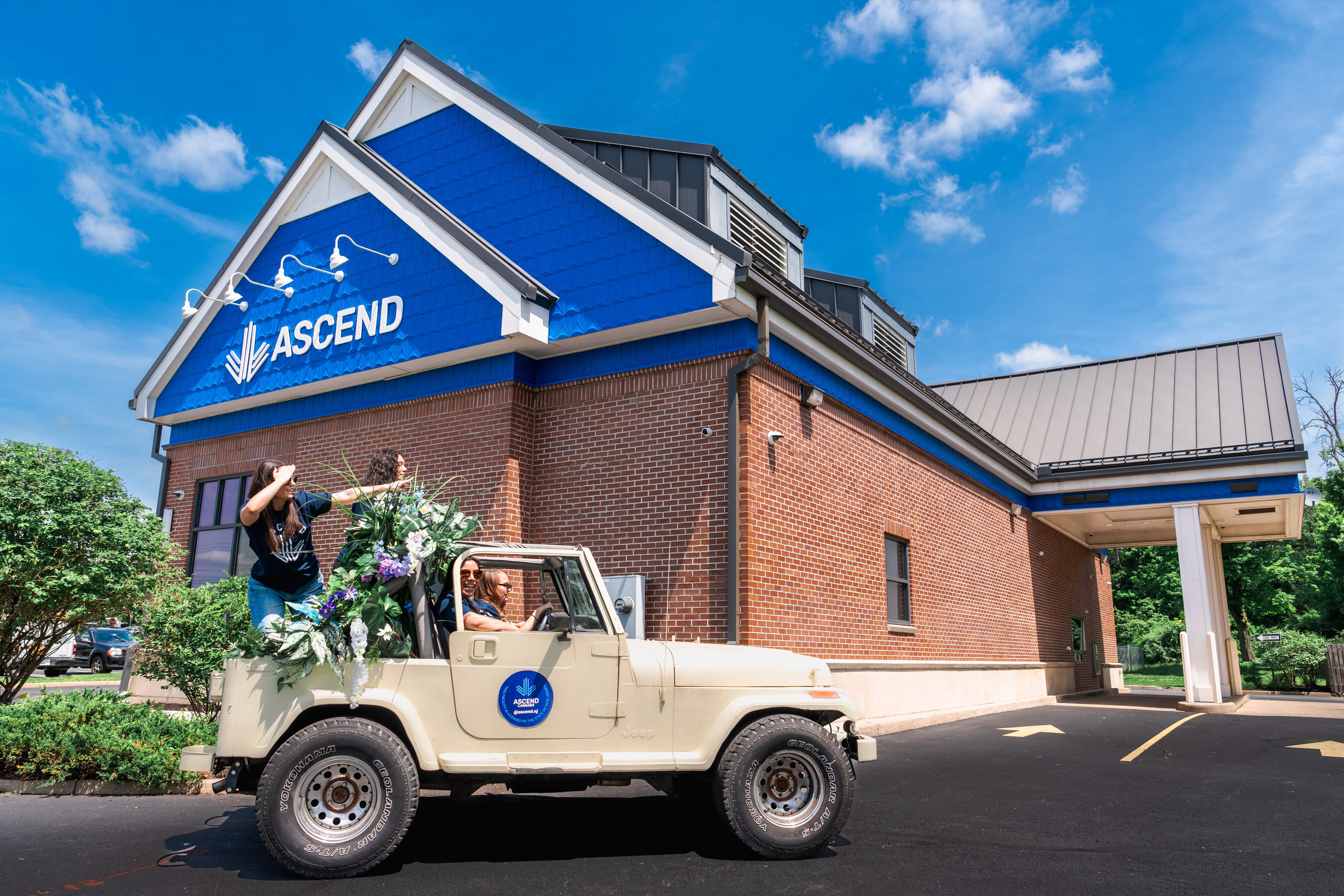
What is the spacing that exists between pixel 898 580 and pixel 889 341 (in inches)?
225

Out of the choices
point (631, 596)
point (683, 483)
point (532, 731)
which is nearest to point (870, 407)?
point (683, 483)

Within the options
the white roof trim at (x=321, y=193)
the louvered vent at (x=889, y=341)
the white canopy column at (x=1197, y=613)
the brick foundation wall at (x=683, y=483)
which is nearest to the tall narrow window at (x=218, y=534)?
the brick foundation wall at (x=683, y=483)

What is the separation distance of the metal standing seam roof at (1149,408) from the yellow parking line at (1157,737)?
5754 mm

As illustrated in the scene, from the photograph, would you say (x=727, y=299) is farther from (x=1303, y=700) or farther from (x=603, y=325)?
(x=1303, y=700)

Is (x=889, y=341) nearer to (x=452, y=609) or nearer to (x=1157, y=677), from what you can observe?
(x=452, y=609)

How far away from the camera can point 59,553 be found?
→ 28.7ft

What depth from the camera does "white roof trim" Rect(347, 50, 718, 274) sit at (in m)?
9.32

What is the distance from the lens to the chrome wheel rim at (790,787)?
16.5ft

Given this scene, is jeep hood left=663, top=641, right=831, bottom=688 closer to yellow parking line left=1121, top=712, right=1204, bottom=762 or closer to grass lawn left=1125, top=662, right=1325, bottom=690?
yellow parking line left=1121, top=712, right=1204, bottom=762

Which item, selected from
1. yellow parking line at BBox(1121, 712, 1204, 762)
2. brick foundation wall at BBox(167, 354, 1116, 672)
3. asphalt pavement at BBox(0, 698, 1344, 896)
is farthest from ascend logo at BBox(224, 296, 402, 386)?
yellow parking line at BBox(1121, 712, 1204, 762)

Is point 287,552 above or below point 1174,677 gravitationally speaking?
above

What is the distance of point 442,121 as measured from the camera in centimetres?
1252

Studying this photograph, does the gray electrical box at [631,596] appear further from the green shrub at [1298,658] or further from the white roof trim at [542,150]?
the green shrub at [1298,658]

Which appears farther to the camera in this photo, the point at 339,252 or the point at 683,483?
the point at 339,252
